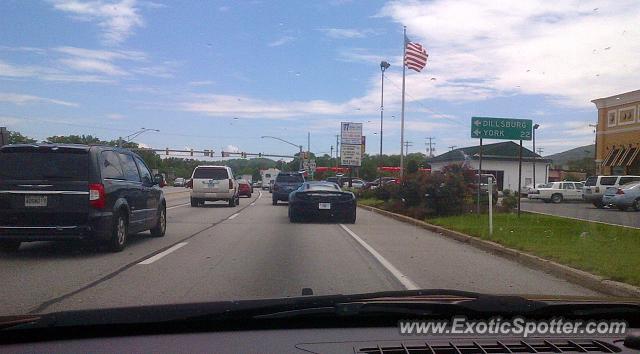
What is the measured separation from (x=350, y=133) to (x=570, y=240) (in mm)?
36155

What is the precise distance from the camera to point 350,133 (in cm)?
4966

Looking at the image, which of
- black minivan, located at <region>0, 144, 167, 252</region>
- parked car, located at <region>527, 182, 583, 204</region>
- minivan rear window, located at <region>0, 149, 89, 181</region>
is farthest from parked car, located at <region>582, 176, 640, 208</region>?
minivan rear window, located at <region>0, 149, 89, 181</region>

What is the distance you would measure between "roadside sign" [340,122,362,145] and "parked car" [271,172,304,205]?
1437cm

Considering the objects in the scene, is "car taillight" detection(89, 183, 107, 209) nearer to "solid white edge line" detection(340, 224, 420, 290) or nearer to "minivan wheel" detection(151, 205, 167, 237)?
"minivan wheel" detection(151, 205, 167, 237)

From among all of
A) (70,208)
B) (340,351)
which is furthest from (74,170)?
(340,351)

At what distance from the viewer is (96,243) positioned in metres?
12.5

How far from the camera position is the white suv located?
29078mm

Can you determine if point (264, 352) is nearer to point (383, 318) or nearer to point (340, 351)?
point (340, 351)

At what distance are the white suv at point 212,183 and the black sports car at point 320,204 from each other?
9.37 m

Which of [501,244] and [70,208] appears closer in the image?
→ [70,208]

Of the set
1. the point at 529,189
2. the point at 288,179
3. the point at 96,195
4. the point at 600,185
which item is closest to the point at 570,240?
the point at 96,195

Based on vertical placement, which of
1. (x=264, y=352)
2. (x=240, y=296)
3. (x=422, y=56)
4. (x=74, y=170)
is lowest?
(x=240, y=296)

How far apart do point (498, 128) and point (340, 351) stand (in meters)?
15.7

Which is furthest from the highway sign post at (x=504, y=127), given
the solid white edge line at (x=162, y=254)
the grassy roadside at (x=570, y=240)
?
the solid white edge line at (x=162, y=254)
